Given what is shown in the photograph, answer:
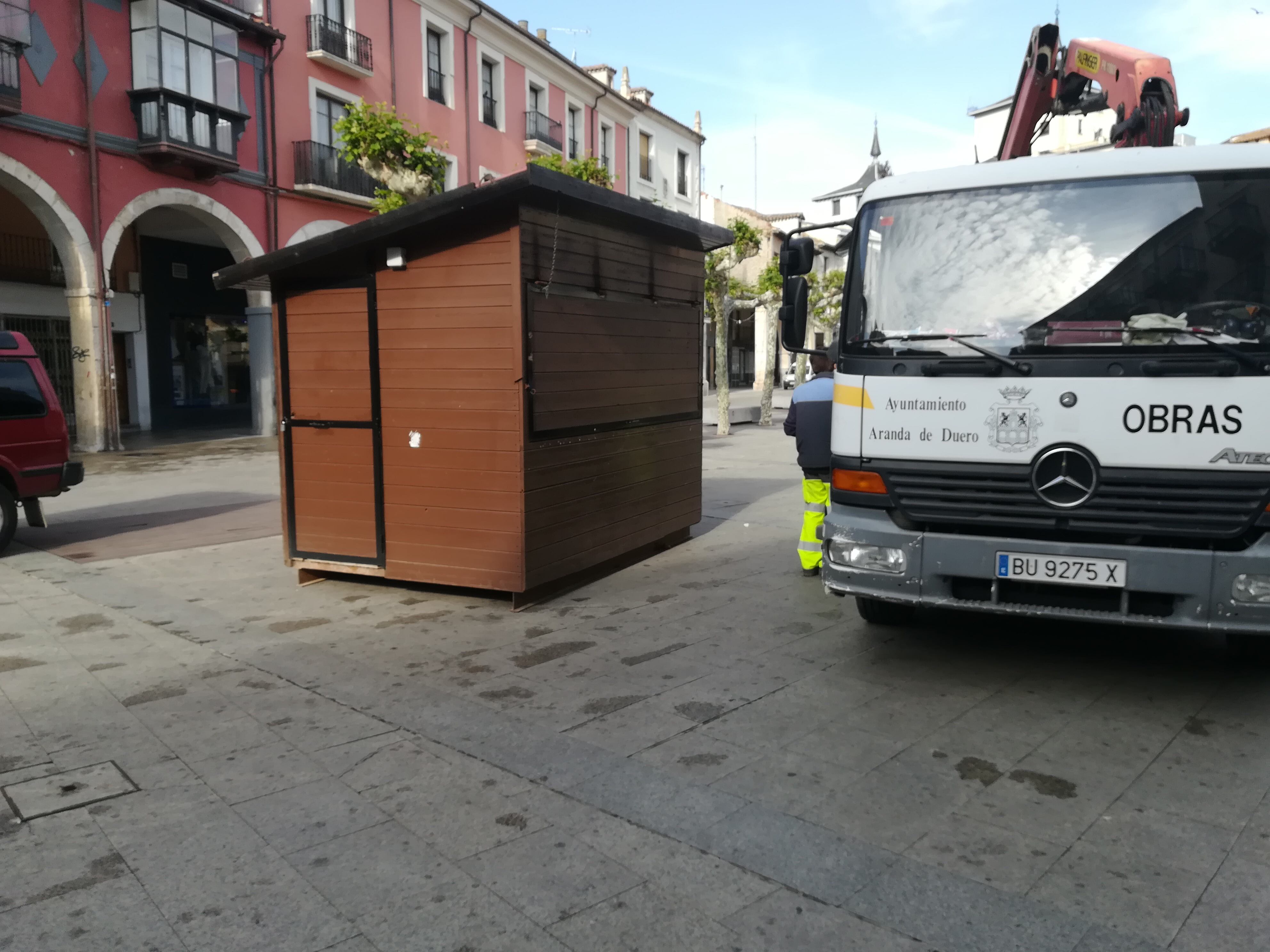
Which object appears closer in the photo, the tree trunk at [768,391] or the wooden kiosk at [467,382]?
the wooden kiosk at [467,382]

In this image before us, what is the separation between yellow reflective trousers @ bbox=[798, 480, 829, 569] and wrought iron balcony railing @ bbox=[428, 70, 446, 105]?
75.3 feet

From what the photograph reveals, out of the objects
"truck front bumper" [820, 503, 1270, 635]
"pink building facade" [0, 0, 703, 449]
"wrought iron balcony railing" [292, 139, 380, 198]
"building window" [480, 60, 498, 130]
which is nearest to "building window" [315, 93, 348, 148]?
"pink building facade" [0, 0, 703, 449]

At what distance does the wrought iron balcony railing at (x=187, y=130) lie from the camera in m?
18.9

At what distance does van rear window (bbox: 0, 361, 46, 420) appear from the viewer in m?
9.12

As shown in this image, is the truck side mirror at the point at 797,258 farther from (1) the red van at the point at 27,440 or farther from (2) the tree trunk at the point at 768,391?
(2) the tree trunk at the point at 768,391

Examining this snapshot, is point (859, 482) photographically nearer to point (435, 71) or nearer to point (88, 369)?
point (88, 369)

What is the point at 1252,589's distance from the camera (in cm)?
426

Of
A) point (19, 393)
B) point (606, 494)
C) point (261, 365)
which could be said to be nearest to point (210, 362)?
point (261, 365)

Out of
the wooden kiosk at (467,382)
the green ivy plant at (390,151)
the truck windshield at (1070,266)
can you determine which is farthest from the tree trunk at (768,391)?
the truck windshield at (1070,266)

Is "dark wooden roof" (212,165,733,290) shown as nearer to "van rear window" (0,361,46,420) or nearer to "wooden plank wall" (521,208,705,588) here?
"wooden plank wall" (521,208,705,588)

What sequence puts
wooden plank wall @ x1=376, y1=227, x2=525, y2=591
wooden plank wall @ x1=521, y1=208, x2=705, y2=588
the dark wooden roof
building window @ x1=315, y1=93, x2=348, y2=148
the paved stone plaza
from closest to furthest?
the paved stone plaza
the dark wooden roof
wooden plank wall @ x1=376, y1=227, x2=525, y2=591
wooden plank wall @ x1=521, y1=208, x2=705, y2=588
building window @ x1=315, y1=93, x2=348, y2=148

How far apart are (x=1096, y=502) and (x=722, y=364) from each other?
18.1 m

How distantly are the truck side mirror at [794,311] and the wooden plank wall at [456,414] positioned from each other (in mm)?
1792

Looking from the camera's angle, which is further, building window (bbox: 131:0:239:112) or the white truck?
building window (bbox: 131:0:239:112)
